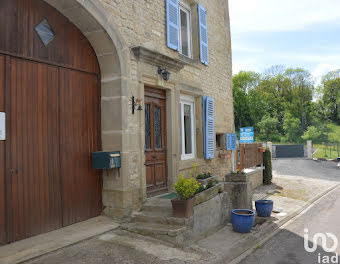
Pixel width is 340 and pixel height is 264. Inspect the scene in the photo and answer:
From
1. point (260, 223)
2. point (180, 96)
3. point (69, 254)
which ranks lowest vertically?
point (260, 223)

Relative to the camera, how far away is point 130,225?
494cm

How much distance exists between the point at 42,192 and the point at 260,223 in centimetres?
483

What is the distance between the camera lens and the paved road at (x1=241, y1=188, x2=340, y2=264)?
4.61 m

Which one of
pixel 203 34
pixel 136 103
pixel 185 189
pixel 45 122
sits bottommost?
Answer: pixel 185 189

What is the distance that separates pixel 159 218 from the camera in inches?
197

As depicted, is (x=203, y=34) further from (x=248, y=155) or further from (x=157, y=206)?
(x=248, y=155)

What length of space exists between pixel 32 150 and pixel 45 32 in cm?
185

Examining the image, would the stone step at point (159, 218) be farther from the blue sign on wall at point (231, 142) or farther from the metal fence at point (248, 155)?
the metal fence at point (248, 155)

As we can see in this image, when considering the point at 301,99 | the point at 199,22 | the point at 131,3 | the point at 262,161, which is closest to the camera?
the point at 131,3

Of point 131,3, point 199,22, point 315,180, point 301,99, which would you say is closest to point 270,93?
point 301,99

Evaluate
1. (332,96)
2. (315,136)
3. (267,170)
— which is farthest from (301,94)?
(267,170)

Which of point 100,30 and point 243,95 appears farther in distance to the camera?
point 243,95

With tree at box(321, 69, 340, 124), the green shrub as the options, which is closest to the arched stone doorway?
the green shrub

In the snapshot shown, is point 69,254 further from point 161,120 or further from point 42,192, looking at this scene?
point 161,120
